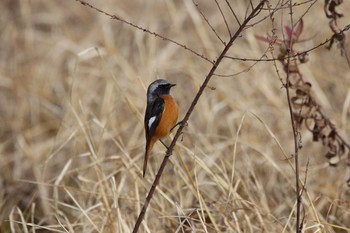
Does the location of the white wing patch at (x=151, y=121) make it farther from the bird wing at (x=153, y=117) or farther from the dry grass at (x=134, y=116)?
Answer: the dry grass at (x=134, y=116)

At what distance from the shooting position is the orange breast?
2.72 metres

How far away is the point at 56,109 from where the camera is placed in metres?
6.12

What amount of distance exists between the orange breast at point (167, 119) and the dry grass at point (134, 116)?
75cm

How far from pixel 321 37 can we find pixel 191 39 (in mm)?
1294

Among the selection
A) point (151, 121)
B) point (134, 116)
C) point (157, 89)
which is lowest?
point (134, 116)

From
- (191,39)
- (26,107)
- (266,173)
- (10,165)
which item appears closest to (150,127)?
(266,173)

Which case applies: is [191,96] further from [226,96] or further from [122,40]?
[122,40]

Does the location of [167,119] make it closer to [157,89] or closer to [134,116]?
[157,89]

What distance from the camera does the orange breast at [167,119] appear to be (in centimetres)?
272

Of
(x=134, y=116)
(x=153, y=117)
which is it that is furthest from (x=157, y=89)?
(x=134, y=116)

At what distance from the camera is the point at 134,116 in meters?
5.71

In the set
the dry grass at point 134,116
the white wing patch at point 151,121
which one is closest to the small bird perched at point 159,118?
the white wing patch at point 151,121

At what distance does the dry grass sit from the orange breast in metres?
0.75

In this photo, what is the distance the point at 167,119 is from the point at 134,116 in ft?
9.89
